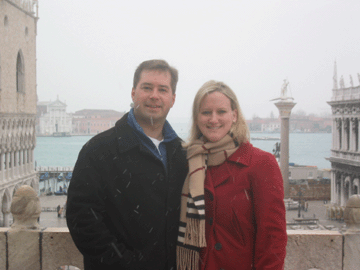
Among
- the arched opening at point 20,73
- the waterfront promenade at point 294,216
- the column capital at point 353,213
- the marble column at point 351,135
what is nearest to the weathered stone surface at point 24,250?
the column capital at point 353,213

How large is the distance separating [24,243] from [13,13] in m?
24.1

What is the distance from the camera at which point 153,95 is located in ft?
8.48

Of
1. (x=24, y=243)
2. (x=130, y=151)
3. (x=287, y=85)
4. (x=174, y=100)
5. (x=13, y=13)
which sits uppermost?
(x=13, y=13)

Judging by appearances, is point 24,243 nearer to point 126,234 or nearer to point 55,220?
point 126,234

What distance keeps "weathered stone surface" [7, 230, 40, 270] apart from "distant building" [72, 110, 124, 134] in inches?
5175

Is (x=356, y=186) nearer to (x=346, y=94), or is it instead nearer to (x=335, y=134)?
(x=335, y=134)

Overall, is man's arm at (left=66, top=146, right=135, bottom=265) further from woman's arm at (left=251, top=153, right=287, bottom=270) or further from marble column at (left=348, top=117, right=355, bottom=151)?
marble column at (left=348, top=117, right=355, bottom=151)

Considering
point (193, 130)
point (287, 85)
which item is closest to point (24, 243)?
point (193, 130)

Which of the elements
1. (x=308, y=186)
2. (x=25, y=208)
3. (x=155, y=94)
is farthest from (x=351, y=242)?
(x=308, y=186)

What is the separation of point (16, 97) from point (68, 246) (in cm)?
2371

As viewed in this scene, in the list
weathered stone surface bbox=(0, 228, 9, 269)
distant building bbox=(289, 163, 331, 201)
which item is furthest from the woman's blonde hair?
distant building bbox=(289, 163, 331, 201)

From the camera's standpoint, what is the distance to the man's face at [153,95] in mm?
2596

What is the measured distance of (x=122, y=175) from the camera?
2473 mm

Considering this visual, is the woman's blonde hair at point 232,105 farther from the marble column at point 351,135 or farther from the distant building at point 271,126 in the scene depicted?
the distant building at point 271,126
